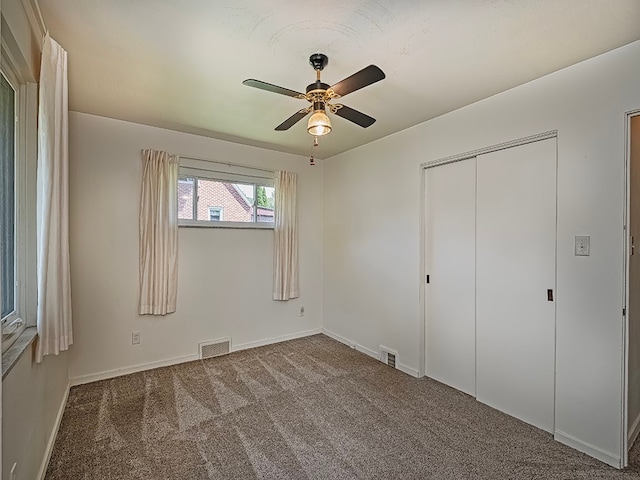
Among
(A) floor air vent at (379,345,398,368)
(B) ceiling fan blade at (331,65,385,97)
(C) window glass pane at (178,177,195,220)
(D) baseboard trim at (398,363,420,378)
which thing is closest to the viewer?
(B) ceiling fan blade at (331,65,385,97)

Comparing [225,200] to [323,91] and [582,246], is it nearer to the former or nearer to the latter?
[323,91]

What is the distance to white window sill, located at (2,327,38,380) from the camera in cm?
141

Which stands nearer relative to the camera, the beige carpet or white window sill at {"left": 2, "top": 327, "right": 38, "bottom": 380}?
white window sill at {"left": 2, "top": 327, "right": 38, "bottom": 380}

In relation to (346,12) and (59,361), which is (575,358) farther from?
(59,361)

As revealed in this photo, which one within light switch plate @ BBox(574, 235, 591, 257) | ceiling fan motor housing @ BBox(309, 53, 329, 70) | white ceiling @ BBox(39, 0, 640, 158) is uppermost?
white ceiling @ BBox(39, 0, 640, 158)

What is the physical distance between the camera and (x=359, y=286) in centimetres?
401

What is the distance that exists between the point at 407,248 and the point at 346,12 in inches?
88.3

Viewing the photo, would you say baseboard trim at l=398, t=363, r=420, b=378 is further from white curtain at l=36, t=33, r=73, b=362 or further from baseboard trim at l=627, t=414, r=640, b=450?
white curtain at l=36, t=33, r=73, b=362

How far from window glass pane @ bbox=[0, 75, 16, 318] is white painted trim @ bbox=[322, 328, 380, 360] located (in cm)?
318

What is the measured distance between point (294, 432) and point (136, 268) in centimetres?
227

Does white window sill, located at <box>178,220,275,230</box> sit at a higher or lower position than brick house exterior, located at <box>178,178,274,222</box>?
lower

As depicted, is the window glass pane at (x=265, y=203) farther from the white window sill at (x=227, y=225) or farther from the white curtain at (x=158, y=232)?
the white curtain at (x=158, y=232)

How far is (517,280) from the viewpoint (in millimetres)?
2535

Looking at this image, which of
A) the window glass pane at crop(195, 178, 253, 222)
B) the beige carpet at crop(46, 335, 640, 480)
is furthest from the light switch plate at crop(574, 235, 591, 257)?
the window glass pane at crop(195, 178, 253, 222)
